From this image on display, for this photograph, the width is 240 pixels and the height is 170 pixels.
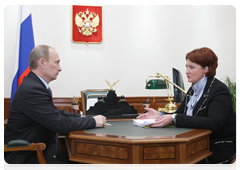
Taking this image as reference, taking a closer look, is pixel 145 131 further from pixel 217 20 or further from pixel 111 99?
pixel 217 20

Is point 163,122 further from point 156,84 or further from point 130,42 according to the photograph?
point 130,42

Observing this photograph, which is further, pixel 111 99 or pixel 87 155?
pixel 111 99

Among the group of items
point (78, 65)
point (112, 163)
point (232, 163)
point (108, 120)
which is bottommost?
point (232, 163)

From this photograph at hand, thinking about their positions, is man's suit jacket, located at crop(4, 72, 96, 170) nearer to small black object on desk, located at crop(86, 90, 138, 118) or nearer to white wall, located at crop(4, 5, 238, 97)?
small black object on desk, located at crop(86, 90, 138, 118)

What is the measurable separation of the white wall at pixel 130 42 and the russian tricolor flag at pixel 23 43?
0.36 meters

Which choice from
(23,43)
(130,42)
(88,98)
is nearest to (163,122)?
(88,98)

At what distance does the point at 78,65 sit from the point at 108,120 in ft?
7.69

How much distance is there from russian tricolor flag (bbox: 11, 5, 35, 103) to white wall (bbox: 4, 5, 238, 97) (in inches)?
14.0

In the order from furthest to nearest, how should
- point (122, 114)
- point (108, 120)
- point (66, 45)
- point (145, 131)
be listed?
point (66, 45) → point (122, 114) → point (108, 120) → point (145, 131)

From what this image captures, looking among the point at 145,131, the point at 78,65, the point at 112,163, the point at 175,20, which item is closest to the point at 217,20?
the point at 175,20

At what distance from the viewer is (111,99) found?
2.51 m

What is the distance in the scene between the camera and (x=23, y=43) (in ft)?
12.9

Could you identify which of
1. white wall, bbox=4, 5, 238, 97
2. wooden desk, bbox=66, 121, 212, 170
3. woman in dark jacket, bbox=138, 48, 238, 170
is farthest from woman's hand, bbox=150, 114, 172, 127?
white wall, bbox=4, 5, 238, 97

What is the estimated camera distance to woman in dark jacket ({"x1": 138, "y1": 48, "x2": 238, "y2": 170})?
72.1 inches
